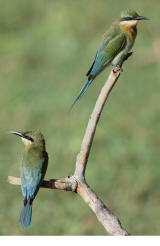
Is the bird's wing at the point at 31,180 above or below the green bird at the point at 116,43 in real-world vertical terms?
below

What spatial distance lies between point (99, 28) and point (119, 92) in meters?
1.70

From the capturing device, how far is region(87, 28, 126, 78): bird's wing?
113 inches

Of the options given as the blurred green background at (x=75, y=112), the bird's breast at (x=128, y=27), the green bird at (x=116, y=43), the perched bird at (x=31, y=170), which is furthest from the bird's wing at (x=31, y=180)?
the blurred green background at (x=75, y=112)

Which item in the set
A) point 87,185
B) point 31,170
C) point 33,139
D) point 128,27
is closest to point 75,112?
point 128,27

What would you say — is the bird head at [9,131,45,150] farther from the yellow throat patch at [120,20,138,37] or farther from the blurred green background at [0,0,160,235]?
the blurred green background at [0,0,160,235]

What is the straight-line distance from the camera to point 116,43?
2.94m

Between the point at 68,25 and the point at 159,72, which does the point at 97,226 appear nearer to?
the point at 159,72

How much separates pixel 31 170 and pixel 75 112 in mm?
3275

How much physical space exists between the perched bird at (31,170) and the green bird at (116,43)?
36cm

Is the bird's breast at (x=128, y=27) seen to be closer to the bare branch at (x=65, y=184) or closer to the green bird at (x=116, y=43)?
the green bird at (x=116, y=43)

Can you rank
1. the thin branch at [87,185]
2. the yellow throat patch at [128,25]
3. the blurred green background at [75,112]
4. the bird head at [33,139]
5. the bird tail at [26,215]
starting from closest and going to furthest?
1. the thin branch at [87,185]
2. the bird tail at [26,215]
3. the bird head at [33,139]
4. the yellow throat patch at [128,25]
5. the blurred green background at [75,112]

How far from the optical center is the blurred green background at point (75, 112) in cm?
474

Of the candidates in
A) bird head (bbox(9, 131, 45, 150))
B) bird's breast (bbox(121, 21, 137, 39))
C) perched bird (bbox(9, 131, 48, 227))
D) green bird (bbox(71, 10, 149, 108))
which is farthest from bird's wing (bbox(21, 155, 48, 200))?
bird's breast (bbox(121, 21, 137, 39))

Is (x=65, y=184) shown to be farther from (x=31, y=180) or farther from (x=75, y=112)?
(x=75, y=112)
